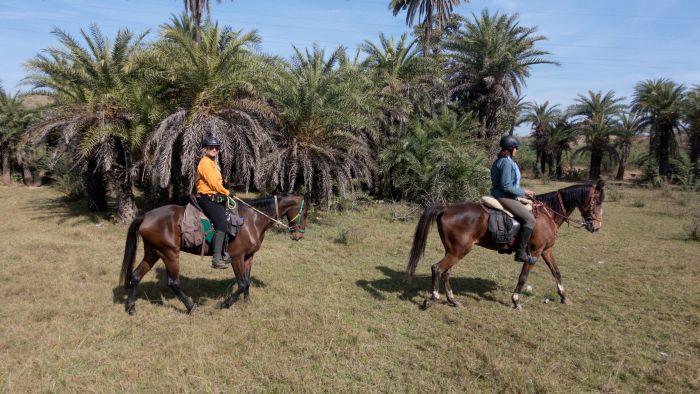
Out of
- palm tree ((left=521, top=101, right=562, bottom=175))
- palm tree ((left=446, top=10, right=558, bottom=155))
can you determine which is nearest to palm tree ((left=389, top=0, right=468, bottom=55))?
palm tree ((left=446, top=10, right=558, bottom=155))

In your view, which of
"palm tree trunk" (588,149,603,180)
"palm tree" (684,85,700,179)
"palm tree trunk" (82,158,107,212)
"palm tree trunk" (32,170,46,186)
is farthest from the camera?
"palm tree trunk" (588,149,603,180)

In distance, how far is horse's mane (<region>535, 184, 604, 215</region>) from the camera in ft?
21.7

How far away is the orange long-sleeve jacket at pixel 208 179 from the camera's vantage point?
221 inches

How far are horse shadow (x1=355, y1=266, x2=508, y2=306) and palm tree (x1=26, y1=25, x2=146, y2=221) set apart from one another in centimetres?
736

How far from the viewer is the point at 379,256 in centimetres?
898

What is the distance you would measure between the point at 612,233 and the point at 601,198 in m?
6.20

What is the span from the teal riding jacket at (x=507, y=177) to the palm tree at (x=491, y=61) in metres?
13.7

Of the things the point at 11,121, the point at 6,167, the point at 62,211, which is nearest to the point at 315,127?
the point at 62,211

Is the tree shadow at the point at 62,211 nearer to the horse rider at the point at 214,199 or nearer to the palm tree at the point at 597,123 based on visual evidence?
the horse rider at the point at 214,199

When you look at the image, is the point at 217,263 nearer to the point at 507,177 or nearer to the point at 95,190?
the point at 507,177

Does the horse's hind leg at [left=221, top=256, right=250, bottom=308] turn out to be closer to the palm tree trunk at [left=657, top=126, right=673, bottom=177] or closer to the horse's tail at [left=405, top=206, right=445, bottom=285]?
the horse's tail at [left=405, top=206, right=445, bottom=285]

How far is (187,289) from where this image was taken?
6.71 m

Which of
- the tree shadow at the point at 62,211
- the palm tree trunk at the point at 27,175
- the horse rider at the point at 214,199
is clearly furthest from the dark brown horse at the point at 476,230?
the palm tree trunk at the point at 27,175

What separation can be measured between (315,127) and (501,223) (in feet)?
24.9
